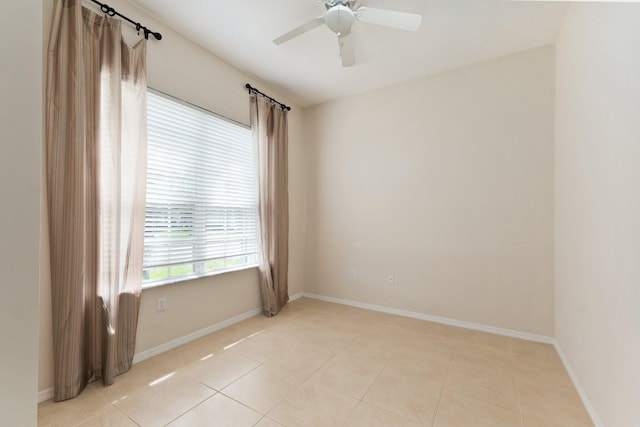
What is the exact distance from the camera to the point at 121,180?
6.66 ft

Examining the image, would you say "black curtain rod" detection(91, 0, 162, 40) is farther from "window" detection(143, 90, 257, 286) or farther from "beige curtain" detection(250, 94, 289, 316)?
"beige curtain" detection(250, 94, 289, 316)

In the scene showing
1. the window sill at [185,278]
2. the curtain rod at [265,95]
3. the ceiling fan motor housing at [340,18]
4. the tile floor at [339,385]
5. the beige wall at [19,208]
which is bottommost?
the tile floor at [339,385]

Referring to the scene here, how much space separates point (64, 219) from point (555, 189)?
3.96 m

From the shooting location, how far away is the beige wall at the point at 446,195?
2652mm

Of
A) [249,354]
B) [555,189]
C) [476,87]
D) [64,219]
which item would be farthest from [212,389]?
[476,87]

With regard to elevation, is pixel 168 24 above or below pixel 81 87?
above

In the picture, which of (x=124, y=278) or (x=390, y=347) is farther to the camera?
(x=390, y=347)

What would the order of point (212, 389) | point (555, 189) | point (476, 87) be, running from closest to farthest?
1. point (212, 389)
2. point (555, 189)
3. point (476, 87)

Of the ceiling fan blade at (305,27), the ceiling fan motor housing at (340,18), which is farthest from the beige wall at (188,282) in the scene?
the ceiling fan motor housing at (340,18)

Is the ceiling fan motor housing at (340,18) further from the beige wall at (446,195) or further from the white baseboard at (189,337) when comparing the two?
the white baseboard at (189,337)

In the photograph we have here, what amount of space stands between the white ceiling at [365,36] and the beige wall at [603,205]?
0.41m

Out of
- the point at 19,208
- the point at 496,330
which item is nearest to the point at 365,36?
the point at 19,208

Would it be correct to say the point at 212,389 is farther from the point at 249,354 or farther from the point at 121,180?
the point at 121,180

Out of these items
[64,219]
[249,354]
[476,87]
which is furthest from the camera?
[476,87]
